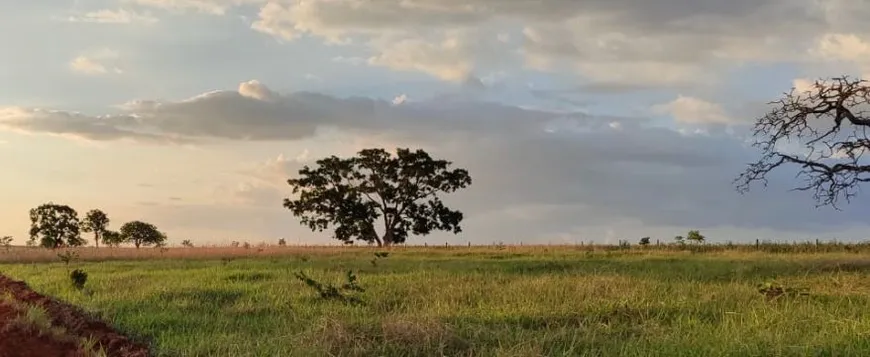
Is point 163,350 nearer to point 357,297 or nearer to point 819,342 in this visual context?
point 357,297

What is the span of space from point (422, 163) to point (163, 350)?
139 feet

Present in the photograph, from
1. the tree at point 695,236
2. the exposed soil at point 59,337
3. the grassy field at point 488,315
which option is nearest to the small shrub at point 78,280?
the grassy field at point 488,315

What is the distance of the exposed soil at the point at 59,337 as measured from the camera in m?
8.87

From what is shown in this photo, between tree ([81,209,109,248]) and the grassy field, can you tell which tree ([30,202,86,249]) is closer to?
tree ([81,209,109,248])

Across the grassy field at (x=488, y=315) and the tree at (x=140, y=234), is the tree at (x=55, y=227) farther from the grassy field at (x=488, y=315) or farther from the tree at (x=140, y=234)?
the grassy field at (x=488, y=315)

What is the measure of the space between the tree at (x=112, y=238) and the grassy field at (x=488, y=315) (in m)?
48.5

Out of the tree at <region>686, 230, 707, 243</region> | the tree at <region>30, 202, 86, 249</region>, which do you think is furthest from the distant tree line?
the tree at <region>686, 230, 707, 243</region>

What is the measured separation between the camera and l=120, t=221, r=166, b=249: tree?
66125 mm

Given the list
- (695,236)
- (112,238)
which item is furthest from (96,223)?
(695,236)

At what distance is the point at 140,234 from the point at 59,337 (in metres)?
60.2

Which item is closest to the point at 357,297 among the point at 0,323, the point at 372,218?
the point at 0,323

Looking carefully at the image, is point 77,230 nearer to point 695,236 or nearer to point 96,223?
point 96,223

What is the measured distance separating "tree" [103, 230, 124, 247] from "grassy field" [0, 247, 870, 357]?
48.5m

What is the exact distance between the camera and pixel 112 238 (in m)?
65.3
